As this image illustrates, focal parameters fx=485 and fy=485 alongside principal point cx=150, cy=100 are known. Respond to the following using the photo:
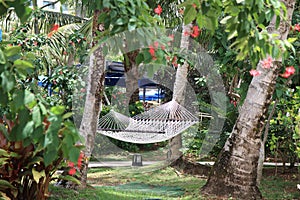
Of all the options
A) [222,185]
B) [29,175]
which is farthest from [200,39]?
[29,175]

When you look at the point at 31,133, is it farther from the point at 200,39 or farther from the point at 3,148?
the point at 200,39

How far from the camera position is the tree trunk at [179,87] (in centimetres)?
608

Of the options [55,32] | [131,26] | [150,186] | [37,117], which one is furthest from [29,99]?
[55,32]

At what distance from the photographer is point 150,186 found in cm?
538

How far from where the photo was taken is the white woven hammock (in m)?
5.69

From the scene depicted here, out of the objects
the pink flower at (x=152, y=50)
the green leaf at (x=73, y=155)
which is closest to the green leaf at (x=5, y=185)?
the pink flower at (x=152, y=50)

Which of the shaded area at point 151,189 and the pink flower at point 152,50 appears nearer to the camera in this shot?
the pink flower at point 152,50

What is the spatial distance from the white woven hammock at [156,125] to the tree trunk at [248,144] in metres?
1.44

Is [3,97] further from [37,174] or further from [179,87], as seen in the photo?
[179,87]

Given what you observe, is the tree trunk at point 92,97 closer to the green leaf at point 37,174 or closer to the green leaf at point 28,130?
the green leaf at point 37,174

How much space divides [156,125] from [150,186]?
0.87 m

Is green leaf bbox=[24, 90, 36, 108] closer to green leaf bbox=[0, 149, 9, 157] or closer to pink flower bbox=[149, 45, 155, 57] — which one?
pink flower bbox=[149, 45, 155, 57]

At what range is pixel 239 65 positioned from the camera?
4.21 m

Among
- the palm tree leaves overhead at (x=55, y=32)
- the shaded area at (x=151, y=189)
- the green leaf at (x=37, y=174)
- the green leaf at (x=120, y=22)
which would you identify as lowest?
the shaded area at (x=151, y=189)
